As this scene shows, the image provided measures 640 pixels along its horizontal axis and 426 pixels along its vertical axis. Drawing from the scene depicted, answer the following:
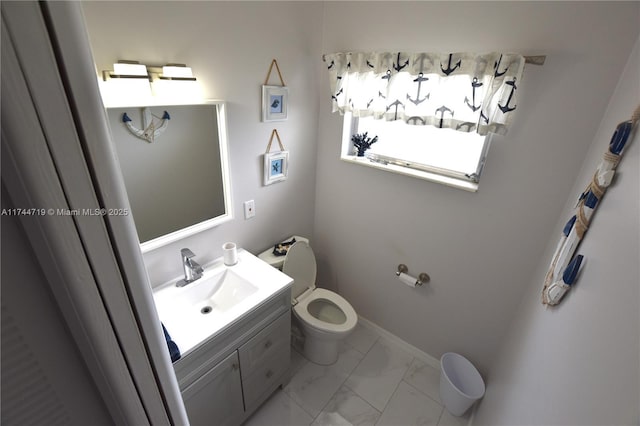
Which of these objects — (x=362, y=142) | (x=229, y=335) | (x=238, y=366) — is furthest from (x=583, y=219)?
(x=238, y=366)

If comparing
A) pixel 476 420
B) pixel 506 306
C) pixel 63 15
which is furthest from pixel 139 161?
pixel 476 420

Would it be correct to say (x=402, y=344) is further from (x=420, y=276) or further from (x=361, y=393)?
(x=420, y=276)

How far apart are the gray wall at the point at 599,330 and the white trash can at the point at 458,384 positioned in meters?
0.64

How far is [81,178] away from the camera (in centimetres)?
37

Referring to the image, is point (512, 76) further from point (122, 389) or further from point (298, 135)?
point (122, 389)

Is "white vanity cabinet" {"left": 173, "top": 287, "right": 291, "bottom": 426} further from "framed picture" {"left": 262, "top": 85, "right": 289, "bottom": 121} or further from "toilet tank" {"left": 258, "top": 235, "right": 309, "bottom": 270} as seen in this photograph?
"framed picture" {"left": 262, "top": 85, "right": 289, "bottom": 121}

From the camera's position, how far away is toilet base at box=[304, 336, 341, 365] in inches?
80.0

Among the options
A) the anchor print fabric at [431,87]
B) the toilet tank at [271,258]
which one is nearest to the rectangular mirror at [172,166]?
the toilet tank at [271,258]

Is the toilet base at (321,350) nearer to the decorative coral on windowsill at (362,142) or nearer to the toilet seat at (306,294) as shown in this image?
the toilet seat at (306,294)

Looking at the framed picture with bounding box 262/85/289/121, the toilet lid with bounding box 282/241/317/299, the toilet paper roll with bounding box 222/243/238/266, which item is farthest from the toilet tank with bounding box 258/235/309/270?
the framed picture with bounding box 262/85/289/121

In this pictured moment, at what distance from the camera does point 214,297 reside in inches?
64.3

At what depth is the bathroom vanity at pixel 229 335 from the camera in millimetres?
1309

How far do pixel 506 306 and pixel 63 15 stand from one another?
2089 millimetres

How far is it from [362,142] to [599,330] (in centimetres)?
159
